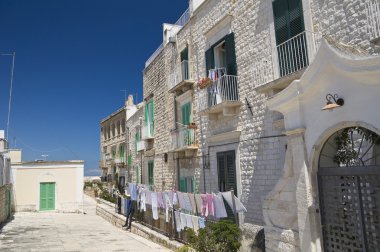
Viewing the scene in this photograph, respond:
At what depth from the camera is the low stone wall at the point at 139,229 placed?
11495mm

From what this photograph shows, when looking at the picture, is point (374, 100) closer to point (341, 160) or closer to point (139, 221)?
point (341, 160)

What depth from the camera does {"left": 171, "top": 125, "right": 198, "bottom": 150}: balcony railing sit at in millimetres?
14133

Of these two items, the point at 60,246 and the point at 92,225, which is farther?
the point at 92,225

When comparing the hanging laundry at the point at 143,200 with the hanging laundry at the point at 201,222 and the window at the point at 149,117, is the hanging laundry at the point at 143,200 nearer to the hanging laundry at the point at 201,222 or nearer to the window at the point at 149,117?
the window at the point at 149,117

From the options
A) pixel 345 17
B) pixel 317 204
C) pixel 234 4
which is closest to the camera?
pixel 317 204

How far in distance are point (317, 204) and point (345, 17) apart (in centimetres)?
467

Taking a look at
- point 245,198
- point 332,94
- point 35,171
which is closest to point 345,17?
point 332,94

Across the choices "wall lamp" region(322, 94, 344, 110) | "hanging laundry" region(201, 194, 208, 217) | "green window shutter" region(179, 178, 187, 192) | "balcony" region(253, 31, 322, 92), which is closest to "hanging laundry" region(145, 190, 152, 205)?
"green window shutter" region(179, 178, 187, 192)

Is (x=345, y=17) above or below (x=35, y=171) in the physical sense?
above

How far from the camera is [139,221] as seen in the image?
16.8 metres

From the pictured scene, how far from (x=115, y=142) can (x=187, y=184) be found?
25.8m

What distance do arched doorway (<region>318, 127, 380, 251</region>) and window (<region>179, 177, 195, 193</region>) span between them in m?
9.21

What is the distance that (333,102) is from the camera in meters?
4.98

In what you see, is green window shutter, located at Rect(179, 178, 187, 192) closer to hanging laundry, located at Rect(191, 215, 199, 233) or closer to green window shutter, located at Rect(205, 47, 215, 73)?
hanging laundry, located at Rect(191, 215, 199, 233)
